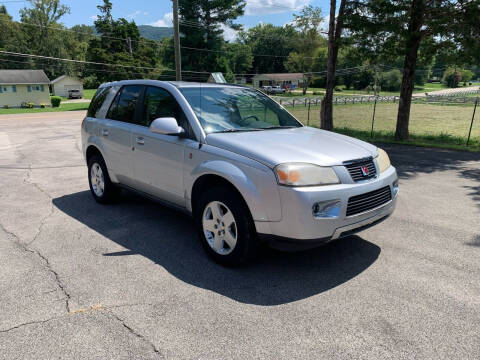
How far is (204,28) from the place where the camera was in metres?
56.0

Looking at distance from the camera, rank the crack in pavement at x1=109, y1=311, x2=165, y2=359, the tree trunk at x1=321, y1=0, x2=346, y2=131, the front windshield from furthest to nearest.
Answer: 1. the tree trunk at x1=321, y1=0, x2=346, y2=131
2. the front windshield
3. the crack in pavement at x1=109, y1=311, x2=165, y2=359

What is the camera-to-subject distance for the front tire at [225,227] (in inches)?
144

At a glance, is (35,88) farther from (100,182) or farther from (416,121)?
(100,182)

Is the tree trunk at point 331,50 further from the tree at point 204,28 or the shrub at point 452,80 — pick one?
the shrub at point 452,80

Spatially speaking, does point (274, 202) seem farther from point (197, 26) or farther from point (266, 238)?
point (197, 26)

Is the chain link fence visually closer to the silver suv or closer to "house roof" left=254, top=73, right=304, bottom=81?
the silver suv

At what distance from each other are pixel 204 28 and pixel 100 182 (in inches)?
2150

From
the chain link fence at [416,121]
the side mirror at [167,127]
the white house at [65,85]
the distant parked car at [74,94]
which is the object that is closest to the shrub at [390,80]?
the chain link fence at [416,121]

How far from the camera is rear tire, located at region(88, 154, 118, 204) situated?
19.2 feet

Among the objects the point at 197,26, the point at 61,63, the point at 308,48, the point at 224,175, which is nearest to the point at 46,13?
the point at 61,63

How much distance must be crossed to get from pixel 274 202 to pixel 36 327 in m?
2.12

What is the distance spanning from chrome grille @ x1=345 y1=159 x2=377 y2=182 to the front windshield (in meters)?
1.28

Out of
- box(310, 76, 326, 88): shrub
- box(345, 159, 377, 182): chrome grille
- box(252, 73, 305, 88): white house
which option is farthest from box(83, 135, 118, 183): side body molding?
box(310, 76, 326, 88): shrub

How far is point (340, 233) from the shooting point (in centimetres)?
354
